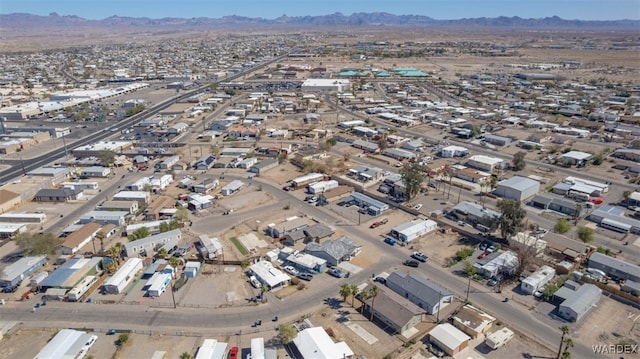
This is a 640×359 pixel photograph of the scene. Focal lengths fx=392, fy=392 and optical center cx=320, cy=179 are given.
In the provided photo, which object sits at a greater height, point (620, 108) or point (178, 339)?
point (620, 108)

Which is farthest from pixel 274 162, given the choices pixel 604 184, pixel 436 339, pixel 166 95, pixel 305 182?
pixel 166 95

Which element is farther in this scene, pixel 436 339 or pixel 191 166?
pixel 191 166

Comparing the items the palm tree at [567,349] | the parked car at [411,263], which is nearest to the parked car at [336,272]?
the parked car at [411,263]

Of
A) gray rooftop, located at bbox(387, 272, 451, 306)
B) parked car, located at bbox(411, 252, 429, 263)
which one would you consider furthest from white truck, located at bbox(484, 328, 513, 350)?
parked car, located at bbox(411, 252, 429, 263)

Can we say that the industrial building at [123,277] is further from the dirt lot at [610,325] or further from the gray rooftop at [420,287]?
the dirt lot at [610,325]

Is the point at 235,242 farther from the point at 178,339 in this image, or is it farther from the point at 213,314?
the point at 178,339

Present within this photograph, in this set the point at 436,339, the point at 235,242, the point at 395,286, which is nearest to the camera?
the point at 436,339

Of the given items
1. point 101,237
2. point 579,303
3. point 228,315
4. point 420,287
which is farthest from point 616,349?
point 101,237

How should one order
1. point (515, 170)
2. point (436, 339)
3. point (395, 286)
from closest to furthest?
point (436, 339), point (395, 286), point (515, 170)
